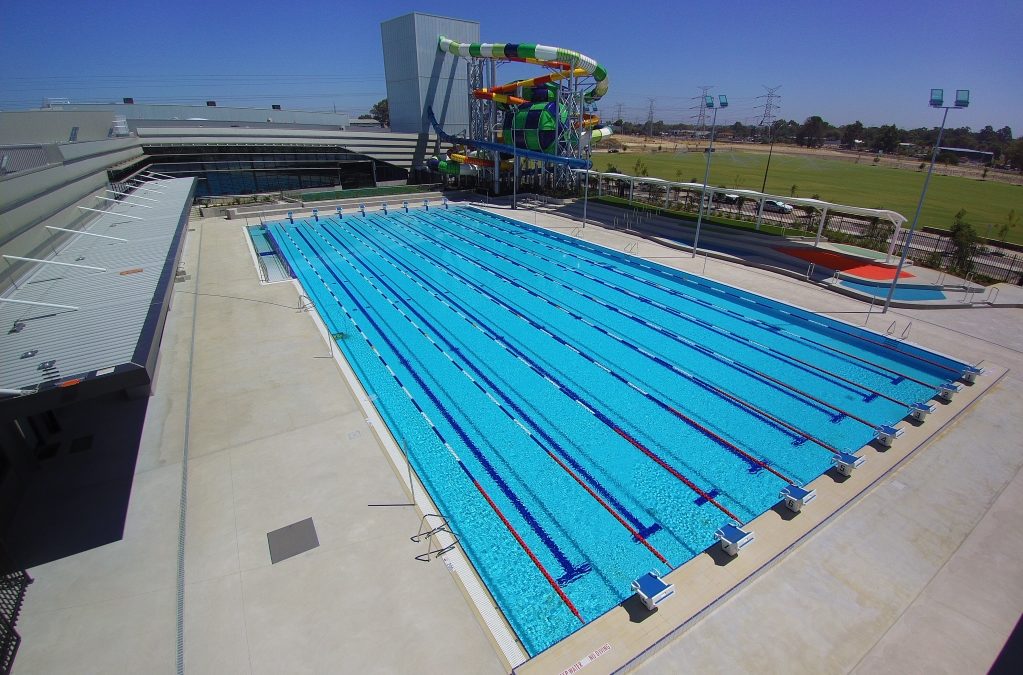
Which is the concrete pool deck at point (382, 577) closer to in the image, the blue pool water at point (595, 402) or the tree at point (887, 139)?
the blue pool water at point (595, 402)

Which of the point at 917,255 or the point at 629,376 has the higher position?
the point at 917,255

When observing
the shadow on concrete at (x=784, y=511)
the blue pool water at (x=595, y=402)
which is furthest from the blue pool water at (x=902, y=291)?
the shadow on concrete at (x=784, y=511)

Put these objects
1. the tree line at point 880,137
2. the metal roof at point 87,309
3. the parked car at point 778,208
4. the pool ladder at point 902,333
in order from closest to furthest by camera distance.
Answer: the metal roof at point 87,309 < the pool ladder at point 902,333 < the parked car at point 778,208 < the tree line at point 880,137

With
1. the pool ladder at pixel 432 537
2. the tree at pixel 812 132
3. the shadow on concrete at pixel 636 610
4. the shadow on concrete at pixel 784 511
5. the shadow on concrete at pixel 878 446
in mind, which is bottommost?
the shadow on concrete at pixel 636 610

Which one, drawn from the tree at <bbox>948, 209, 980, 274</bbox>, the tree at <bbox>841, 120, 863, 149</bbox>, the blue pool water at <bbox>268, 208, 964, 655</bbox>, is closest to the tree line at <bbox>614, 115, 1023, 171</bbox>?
the tree at <bbox>841, 120, 863, 149</bbox>

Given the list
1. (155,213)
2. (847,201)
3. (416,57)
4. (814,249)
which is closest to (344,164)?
(416,57)

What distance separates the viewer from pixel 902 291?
15.8 m

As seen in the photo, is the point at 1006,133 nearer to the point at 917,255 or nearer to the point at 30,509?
the point at 917,255

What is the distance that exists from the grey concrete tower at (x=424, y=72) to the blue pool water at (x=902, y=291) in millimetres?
32685

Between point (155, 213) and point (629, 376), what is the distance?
50.9 ft

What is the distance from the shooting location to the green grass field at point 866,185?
1256 inches

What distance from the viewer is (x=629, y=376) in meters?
11.2

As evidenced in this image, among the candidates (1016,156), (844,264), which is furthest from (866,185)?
(844,264)

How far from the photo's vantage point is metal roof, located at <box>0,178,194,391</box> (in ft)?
19.1
